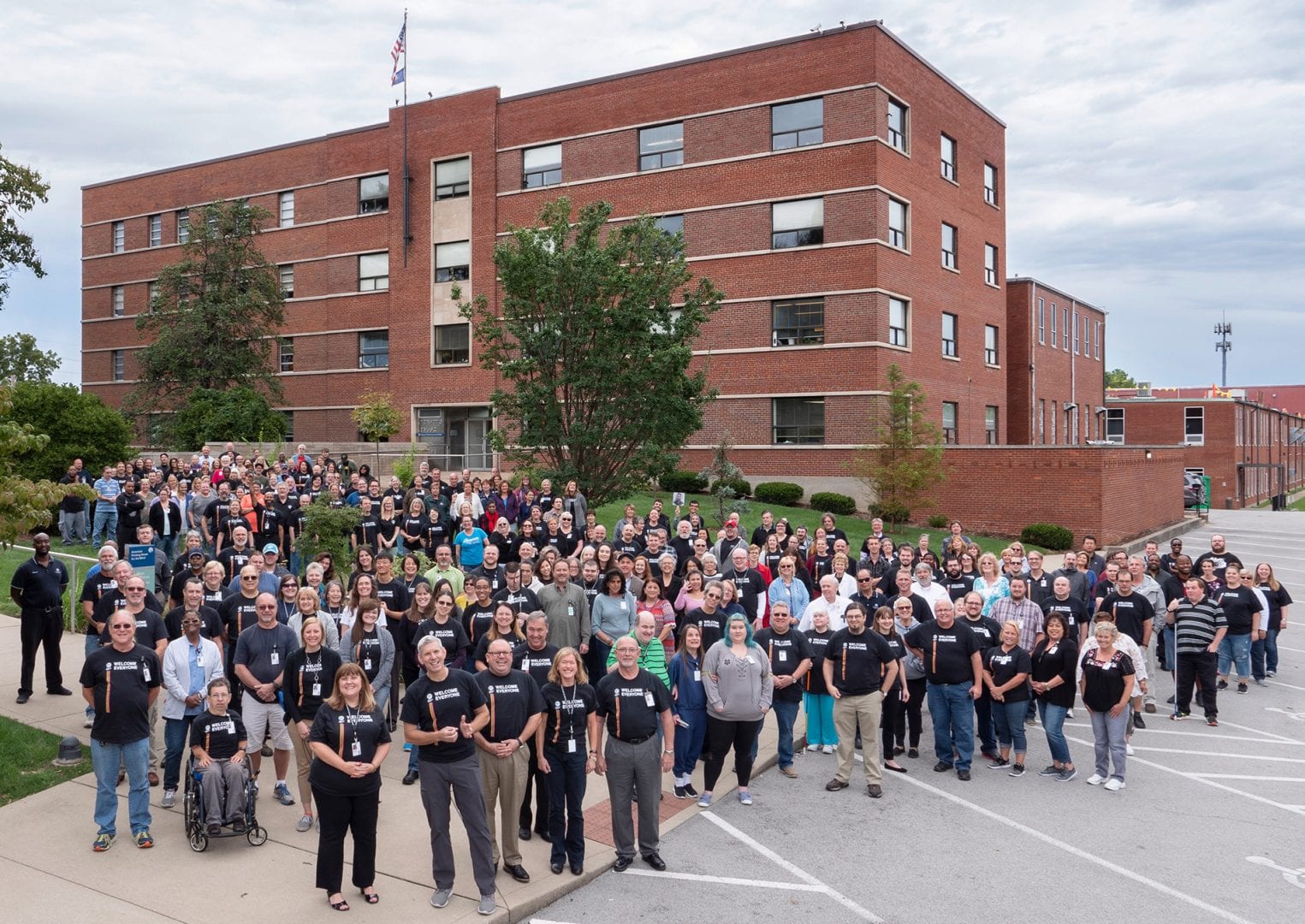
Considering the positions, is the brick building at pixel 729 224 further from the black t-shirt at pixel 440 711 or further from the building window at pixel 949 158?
the black t-shirt at pixel 440 711

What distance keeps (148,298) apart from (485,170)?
21.3 metres

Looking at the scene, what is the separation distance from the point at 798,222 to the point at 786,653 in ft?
81.5

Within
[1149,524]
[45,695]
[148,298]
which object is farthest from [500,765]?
[148,298]

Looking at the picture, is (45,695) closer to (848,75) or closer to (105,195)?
(848,75)

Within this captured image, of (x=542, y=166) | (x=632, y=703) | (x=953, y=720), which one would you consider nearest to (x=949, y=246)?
(x=542, y=166)

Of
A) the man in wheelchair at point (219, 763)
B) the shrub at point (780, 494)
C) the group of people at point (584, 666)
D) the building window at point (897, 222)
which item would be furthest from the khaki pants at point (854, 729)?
the building window at point (897, 222)

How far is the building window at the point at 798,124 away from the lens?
3247cm

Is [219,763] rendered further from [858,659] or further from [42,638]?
[858,659]

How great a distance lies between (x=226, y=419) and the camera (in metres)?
37.5

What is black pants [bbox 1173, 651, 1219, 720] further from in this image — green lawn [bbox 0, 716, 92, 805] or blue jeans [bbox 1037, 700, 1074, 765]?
green lawn [bbox 0, 716, 92, 805]

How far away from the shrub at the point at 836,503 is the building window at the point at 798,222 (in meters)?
8.24

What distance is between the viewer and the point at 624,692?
804 cm

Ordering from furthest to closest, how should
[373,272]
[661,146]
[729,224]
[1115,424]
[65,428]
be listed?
[1115,424]
[373,272]
[661,146]
[729,224]
[65,428]

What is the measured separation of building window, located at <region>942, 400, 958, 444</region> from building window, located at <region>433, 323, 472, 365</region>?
18.3 meters
